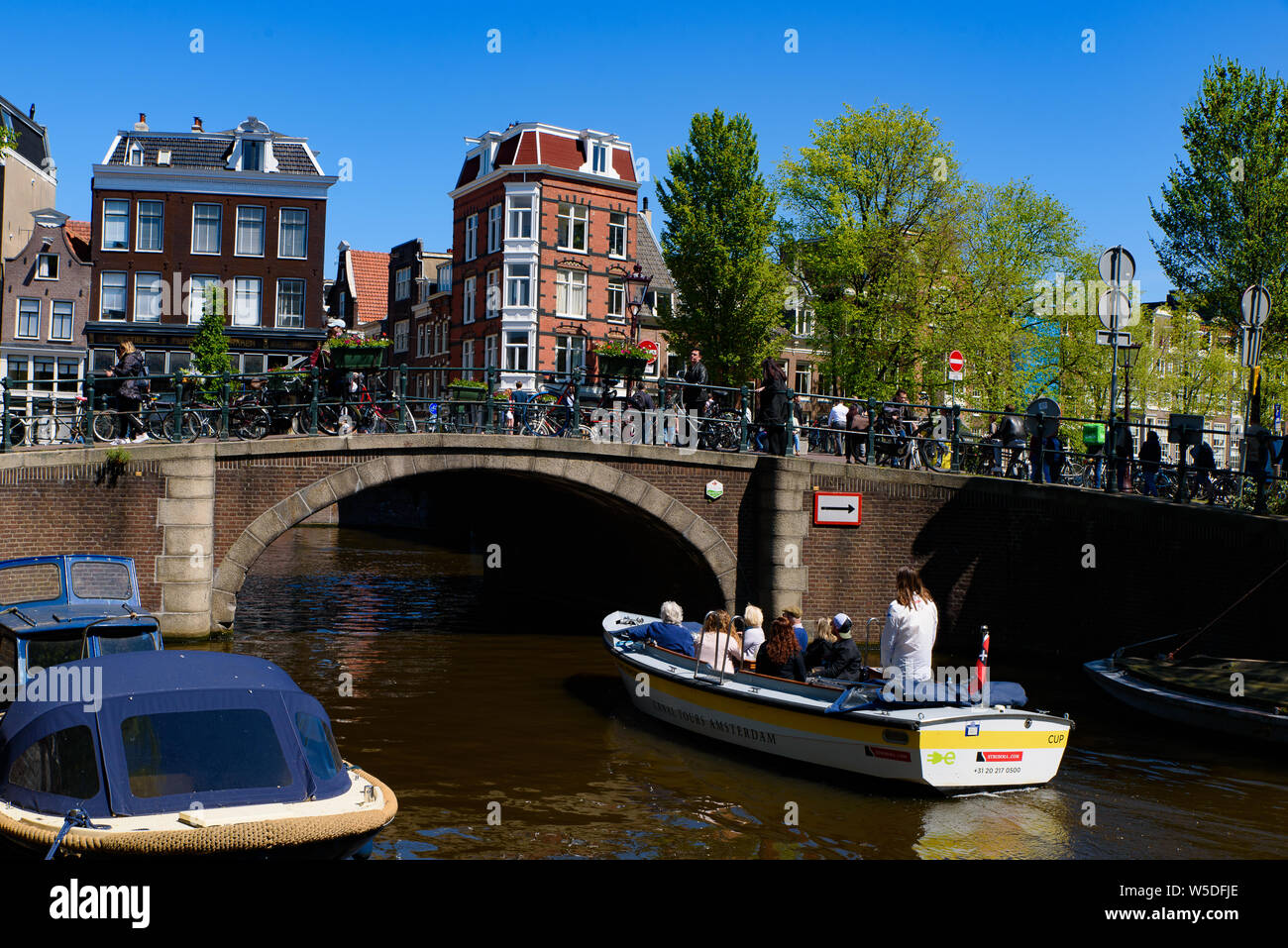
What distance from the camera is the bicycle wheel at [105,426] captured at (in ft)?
57.7

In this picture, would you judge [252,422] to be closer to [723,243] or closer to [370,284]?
[723,243]

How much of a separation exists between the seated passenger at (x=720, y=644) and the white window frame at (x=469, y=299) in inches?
1457

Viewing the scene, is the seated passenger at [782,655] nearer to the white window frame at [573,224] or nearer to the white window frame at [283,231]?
the white window frame at [283,231]

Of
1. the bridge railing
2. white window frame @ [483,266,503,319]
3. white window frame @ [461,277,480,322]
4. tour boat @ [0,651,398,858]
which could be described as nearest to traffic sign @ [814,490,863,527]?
the bridge railing

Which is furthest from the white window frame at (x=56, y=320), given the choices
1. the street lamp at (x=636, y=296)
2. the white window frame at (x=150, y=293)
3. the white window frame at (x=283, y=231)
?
the street lamp at (x=636, y=296)

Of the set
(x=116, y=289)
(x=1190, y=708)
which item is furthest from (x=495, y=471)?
(x=116, y=289)

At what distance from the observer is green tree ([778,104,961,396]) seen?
33406 millimetres

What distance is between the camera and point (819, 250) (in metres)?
34.0

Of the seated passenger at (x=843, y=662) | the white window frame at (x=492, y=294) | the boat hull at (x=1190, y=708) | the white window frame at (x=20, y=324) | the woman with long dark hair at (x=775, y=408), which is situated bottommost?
the boat hull at (x=1190, y=708)

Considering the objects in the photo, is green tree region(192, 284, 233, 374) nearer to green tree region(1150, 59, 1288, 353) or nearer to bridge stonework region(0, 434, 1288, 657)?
bridge stonework region(0, 434, 1288, 657)

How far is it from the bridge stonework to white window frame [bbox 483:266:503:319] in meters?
27.5
